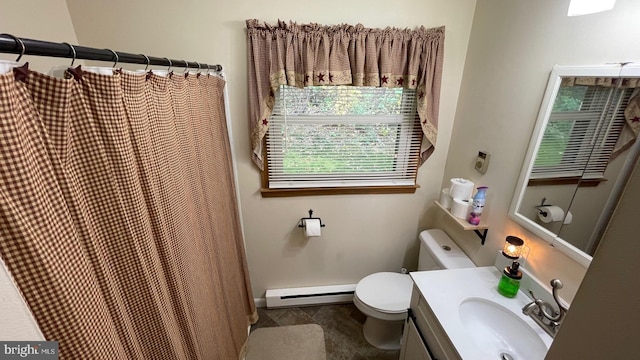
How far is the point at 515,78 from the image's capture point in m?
1.17

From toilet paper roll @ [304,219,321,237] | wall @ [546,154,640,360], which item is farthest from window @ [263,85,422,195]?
wall @ [546,154,640,360]

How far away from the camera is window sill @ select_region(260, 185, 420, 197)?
172cm

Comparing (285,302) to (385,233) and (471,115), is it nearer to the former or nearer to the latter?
(385,233)

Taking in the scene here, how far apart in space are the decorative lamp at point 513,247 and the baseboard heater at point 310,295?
4.02ft

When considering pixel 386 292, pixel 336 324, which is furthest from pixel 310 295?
pixel 386 292

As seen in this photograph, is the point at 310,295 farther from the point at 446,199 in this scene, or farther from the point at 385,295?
the point at 446,199

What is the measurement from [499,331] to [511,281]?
224 millimetres

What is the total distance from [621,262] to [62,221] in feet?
2.98

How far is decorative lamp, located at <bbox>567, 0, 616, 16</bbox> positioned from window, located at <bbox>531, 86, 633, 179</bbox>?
26 cm

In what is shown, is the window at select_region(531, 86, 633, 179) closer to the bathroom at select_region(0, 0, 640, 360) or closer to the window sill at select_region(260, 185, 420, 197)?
the bathroom at select_region(0, 0, 640, 360)

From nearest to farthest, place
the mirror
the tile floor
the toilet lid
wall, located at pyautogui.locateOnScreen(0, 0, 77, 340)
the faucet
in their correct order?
the mirror → the faucet → wall, located at pyautogui.locateOnScreen(0, 0, 77, 340) → the toilet lid → the tile floor

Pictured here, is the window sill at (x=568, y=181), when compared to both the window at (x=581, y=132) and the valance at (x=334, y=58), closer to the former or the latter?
the window at (x=581, y=132)

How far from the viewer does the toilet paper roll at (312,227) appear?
1.73 meters

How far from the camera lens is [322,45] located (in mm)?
1380
